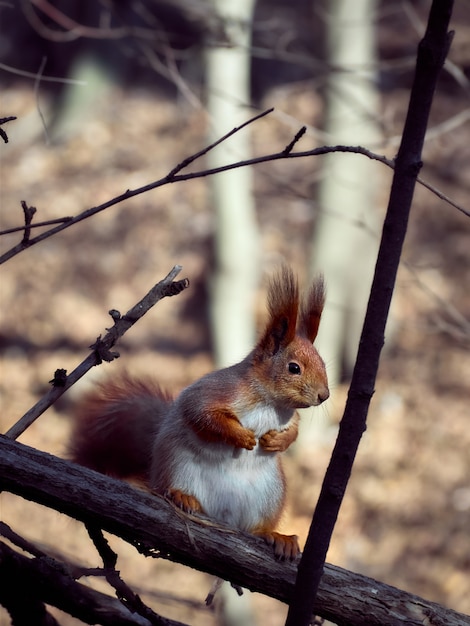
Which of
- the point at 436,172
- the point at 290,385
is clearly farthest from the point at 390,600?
the point at 436,172

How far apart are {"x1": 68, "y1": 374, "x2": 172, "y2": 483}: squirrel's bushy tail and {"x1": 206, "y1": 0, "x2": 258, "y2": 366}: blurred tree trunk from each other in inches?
140

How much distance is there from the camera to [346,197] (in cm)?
616

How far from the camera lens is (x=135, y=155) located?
834 centimetres

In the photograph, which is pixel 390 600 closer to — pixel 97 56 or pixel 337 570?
pixel 337 570

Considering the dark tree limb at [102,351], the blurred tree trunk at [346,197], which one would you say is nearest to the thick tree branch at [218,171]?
the dark tree limb at [102,351]

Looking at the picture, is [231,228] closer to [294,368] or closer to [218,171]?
[294,368]

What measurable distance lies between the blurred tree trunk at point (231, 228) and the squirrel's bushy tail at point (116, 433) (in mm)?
3546

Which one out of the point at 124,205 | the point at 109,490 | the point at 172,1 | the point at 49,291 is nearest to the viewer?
the point at 109,490

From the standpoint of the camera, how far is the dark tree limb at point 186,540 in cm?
A: 147

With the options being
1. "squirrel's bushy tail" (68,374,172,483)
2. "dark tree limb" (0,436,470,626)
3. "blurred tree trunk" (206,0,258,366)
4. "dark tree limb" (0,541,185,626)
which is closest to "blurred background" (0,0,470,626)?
"blurred tree trunk" (206,0,258,366)

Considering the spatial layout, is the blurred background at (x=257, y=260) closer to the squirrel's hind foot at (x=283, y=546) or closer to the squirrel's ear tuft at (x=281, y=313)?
the squirrel's ear tuft at (x=281, y=313)

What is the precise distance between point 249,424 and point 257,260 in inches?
170

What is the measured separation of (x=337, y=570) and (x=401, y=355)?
192 inches

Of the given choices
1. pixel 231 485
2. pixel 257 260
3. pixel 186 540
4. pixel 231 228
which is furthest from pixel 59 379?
pixel 257 260
